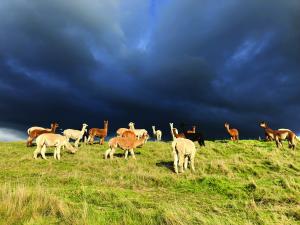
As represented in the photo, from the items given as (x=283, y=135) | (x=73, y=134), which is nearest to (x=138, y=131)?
(x=73, y=134)

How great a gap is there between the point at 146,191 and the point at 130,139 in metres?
9.27

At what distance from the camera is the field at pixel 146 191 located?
27.8 ft

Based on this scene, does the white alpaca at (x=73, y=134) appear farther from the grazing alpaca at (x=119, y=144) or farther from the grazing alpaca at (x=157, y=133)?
the grazing alpaca at (x=157, y=133)

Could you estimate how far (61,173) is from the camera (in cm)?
1622

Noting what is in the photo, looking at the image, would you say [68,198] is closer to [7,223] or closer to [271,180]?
[7,223]

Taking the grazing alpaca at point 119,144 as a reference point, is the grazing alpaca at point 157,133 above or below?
above

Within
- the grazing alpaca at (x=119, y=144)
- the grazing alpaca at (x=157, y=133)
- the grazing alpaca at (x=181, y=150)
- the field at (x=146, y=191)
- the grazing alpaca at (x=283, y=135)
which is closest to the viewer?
the field at (x=146, y=191)

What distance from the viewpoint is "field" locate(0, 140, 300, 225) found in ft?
27.8

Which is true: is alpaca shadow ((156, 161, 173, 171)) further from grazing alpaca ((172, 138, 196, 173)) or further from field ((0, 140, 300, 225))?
grazing alpaca ((172, 138, 196, 173))

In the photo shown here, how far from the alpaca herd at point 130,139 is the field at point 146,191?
0.86m

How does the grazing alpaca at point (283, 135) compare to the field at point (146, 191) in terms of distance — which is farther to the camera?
the grazing alpaca at point (283, 135)

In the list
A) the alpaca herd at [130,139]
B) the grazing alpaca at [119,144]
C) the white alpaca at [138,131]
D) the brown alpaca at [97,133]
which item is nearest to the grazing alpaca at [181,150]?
the alpaca herd at [130,139]

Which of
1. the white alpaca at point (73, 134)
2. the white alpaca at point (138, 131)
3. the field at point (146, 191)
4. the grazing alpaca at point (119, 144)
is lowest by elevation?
the field at point (146, 191)

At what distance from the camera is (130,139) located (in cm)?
2198
